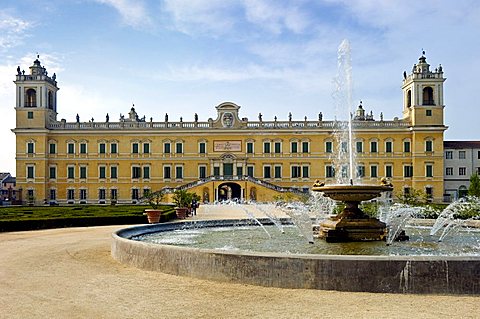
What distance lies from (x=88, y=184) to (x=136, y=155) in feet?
17.7

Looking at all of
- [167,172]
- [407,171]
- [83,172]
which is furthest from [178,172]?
[407,171]

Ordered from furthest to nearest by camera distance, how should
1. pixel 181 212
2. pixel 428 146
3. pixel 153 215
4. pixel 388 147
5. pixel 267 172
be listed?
pixel 267 172, pixel 388 147, pixel 428 146, pixel 181 212, pixel 153 215

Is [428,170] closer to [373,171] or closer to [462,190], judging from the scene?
[462,190]

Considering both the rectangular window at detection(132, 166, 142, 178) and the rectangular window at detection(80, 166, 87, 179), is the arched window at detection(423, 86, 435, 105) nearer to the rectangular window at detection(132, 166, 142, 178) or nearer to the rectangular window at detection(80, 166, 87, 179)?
the rectangular window at detection(132, 166, 142, 178)

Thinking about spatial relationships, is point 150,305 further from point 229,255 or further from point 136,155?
point 136,155

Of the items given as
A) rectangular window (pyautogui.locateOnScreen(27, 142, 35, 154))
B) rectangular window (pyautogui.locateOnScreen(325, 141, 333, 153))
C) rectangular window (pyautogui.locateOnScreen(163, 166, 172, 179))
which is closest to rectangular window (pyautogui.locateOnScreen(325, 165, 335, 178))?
rectangular window (pyautogui.locateOnScreen(325, 141, 333, 153))

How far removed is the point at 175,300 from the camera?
7.12 m

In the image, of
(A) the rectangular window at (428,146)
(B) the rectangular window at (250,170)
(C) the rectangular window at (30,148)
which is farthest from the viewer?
(B) the rectangular window at (250,170)

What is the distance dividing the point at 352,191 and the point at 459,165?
4543 cm

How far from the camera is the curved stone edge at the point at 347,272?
7.38m

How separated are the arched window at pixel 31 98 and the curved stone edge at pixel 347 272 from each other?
47.9m

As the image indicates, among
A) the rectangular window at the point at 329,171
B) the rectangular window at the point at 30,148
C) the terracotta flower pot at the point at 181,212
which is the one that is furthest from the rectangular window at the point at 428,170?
the rectangular window at the point at 30,148

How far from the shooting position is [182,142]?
2069 inches

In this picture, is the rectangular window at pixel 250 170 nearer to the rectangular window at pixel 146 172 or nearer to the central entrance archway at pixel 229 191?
the central entrance archway at pixel 229 191
